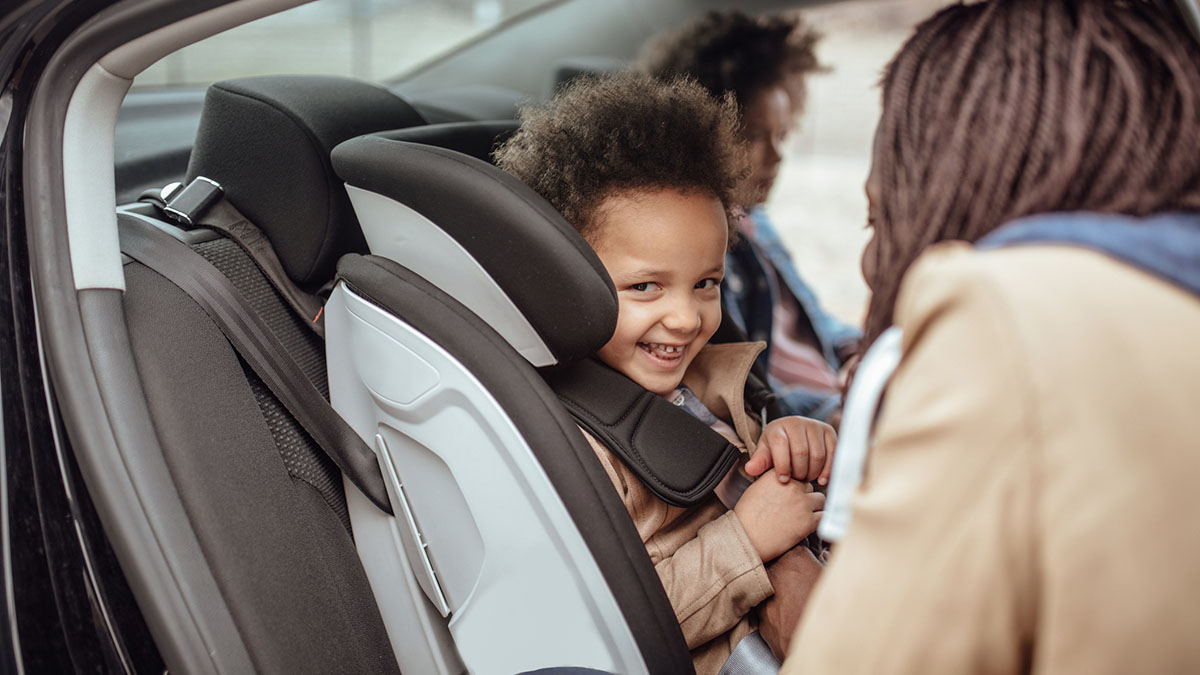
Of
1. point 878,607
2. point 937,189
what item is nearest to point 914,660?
point 878,607

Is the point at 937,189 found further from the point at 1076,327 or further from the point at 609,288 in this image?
the point at 609,288

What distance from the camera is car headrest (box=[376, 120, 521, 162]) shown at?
114 centimetres

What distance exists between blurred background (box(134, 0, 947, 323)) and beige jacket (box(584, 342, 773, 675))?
1.34 m

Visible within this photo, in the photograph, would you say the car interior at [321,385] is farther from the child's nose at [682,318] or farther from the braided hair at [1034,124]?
the braided hair at [1034,124]

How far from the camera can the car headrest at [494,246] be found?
0.91 metres

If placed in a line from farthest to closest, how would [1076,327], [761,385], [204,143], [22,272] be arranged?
1. [761,385]
2. [204,143]
3. [22,272]
4. [1076,327]

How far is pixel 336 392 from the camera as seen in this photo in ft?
3.92

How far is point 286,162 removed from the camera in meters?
1.15

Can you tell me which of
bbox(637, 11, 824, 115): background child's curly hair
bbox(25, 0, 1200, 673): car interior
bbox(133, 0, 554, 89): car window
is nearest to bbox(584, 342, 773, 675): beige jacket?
bbox(25, 0, 1200, 673): car interior

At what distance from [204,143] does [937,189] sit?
103 centimetres

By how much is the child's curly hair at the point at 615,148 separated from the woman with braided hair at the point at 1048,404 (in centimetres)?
59

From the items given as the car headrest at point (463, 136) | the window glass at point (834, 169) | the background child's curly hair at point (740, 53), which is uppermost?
the car headrest at point (463, 136)

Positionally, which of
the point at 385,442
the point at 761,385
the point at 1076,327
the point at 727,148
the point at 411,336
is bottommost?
the point at 761,385

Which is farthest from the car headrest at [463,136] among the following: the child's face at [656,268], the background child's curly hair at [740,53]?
the background child's curly hair at [740,53]
